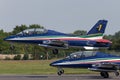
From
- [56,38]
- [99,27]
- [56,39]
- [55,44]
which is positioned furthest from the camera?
[99,27]

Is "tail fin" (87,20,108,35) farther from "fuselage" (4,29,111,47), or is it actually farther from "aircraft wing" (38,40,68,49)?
"aircraft wing" (38,40,68,49)

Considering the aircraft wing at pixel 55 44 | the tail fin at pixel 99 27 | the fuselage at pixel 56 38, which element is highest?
the tail fin at pixel 99 27

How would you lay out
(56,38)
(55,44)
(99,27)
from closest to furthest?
(55,44) < (56,38) < (99,27)

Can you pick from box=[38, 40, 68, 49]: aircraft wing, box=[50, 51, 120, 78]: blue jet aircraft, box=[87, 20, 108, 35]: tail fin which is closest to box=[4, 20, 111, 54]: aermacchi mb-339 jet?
box=[38, 40, 68, 49]: aircraft wing

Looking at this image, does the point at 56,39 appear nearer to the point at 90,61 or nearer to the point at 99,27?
the point at 90,61

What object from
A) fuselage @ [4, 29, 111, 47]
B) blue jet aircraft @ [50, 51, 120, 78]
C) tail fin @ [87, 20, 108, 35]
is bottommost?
blue jet aircraft @ [50, 51, 120, 78]

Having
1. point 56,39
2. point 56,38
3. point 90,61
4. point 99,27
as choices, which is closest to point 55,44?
point 56,39

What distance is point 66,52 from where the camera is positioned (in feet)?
245

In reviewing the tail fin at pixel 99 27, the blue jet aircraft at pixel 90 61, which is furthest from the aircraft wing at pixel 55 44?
the tail fin at pixel 99 27

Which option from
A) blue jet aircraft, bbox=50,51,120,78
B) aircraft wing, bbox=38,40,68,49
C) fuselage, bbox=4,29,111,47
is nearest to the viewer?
blue jet aircraft, bbox=50,51,120,78

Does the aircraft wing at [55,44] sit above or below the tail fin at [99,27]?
below

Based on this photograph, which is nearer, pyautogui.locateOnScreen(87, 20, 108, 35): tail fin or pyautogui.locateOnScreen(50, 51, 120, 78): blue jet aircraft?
pyautogui.locateOnScreen(50, 51, 120, 78): blue jet aircraft

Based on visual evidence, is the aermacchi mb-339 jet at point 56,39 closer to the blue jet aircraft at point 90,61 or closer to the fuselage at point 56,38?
the fuselage at point 56,38

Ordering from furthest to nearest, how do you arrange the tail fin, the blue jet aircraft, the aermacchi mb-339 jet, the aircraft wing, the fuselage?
the tail fin
the fuselage
the aermacchi mb-339 jet
the aircraft wing
the blue jet aircraft
